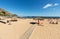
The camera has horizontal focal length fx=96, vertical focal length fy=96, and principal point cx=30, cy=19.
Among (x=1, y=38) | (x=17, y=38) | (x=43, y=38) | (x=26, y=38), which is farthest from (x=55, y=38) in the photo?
(x=1, y=38)

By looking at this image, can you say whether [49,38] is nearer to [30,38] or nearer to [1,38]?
[30,38]

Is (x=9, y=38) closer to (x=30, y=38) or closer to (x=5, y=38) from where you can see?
(x=5, y=38)

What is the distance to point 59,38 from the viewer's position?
6469 millimetres

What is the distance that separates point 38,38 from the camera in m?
6.35

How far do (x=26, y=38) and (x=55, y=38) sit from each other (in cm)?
195

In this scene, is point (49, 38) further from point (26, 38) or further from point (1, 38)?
point (1, 38)

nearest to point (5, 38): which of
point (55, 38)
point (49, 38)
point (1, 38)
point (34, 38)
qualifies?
point (1, 38)

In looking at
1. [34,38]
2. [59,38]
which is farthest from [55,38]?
[34,38]

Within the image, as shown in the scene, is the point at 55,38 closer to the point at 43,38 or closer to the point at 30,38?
the point at 43,38

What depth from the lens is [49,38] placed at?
21.0 ft

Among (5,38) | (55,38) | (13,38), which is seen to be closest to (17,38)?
(13,38)

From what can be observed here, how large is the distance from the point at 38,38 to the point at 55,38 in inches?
45.3

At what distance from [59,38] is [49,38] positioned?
0.69 metres

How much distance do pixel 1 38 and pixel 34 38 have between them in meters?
2.12
